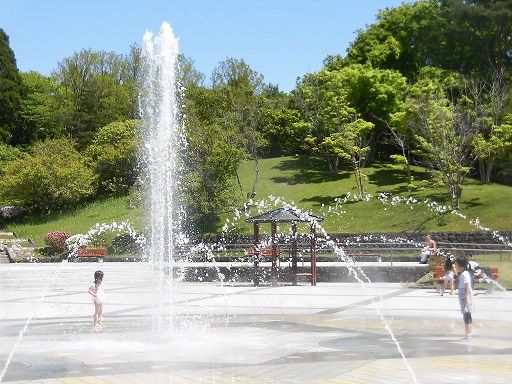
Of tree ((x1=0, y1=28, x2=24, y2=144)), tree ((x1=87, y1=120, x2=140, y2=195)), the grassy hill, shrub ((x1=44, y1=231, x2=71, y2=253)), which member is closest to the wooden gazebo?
the grassy hill

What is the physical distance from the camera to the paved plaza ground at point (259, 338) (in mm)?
7973

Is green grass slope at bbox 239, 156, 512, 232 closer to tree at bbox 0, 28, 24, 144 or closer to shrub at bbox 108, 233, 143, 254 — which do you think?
shrub at bbox 108, 233, 143, 254

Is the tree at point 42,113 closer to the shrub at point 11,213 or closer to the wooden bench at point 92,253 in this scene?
the shrub at point 11,213

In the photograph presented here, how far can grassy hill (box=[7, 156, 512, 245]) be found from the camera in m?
37.1

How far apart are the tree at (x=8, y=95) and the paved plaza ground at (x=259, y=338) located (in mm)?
47659

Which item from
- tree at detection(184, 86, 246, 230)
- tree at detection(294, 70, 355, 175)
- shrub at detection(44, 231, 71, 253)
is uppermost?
tree at detection(294, 70, 355, 175)

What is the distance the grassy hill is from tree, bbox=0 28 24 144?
17370 mm

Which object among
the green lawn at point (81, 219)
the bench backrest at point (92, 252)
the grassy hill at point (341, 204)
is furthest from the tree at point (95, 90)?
the bench backrest at point (92, 252)

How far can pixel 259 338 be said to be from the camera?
1085 cm

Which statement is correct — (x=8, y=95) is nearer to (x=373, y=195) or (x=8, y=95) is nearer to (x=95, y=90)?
(x=95, y=90)

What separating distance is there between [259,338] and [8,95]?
5836 centimetres

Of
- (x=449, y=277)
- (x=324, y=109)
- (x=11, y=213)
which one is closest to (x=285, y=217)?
(x=449, y=277)

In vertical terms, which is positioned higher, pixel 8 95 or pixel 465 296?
pixel 8 95

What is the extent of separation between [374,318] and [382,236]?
22009 mm
